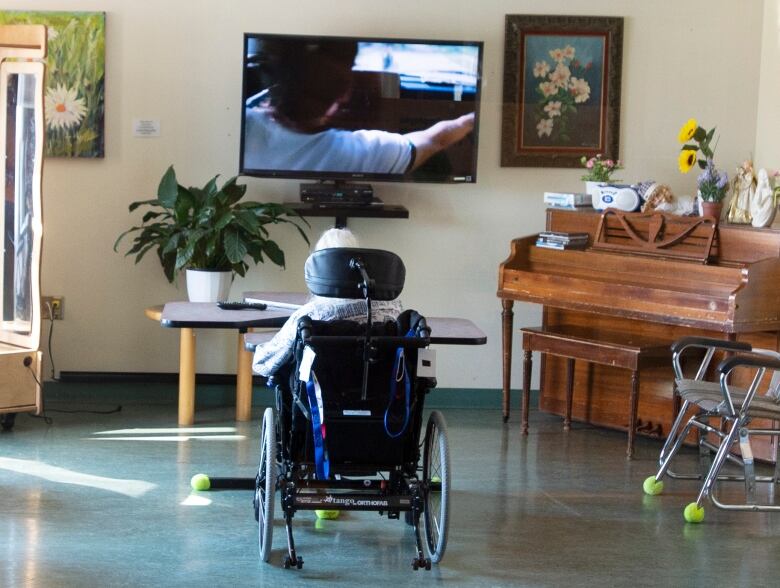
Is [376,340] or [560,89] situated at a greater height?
[560,89]

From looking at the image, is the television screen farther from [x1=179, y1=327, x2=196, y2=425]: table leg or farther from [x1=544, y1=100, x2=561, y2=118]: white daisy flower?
[x1=179, y1=327, x2=196, y2=425]: table leg

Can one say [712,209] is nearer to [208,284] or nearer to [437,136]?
[437,136]

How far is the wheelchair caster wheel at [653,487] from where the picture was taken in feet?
17.0

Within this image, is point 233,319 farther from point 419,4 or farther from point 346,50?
point 419,4

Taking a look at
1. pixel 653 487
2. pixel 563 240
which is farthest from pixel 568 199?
pixel 653 487

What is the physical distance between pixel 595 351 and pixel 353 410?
7.12 feet

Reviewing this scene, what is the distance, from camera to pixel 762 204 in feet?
19.0

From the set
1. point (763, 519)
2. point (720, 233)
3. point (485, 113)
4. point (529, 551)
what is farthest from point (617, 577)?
point (485, 113)

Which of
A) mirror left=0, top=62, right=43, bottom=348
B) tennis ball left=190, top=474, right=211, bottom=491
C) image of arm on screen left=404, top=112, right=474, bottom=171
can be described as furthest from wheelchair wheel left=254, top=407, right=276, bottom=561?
image of arm on screen left=404, top=112, right=474, bottom=171

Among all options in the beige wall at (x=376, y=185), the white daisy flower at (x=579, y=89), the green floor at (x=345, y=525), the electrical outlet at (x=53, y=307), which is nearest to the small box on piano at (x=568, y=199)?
the beige wall at (x=376, y=185)

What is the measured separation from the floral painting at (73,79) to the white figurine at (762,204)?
3335 mm

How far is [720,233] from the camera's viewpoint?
5.84 meters

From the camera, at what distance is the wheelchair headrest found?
3.90 m

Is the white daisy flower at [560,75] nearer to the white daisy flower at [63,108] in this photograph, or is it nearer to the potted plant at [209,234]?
the potted plant at [209,234]
